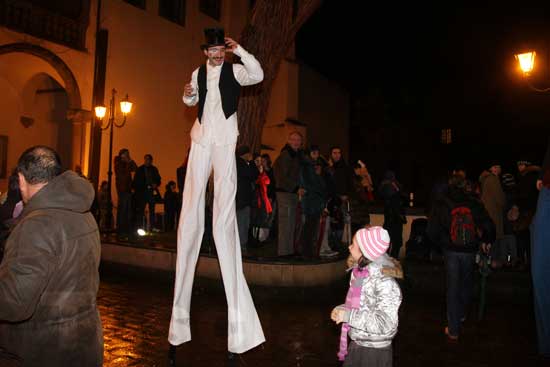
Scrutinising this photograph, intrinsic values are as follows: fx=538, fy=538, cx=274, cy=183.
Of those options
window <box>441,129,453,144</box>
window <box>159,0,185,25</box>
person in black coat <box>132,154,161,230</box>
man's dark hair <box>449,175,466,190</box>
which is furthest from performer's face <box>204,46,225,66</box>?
window <box>441,129,453,144</box>

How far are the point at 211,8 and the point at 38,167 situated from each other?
75.3ft

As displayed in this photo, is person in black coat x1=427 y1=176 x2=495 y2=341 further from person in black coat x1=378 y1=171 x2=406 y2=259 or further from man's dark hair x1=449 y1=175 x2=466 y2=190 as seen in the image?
person in black coat x1=378 y1=171 x2=406 y2=259

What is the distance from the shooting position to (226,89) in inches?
181

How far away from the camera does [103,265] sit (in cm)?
1030

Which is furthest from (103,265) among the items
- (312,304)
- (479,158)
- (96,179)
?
(479,158)

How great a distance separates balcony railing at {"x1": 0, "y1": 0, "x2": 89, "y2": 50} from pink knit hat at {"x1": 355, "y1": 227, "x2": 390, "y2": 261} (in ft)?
48.9

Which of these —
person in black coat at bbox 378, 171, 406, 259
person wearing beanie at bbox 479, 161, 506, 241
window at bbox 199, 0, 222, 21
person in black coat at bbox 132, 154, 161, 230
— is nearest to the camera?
person wearing beanie at bbox 479, 161, 506, 241

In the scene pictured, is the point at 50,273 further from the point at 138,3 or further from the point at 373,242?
the point at 138,3

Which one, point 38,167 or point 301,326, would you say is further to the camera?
point 301,326

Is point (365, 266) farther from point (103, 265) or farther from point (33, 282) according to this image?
point (103, 265)

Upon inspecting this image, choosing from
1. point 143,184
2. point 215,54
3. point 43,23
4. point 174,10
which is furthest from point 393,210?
point 174,10

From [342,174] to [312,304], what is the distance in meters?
3.05

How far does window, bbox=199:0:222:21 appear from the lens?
23594 millimetres

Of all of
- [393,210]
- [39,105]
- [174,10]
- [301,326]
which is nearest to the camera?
[301,326]
